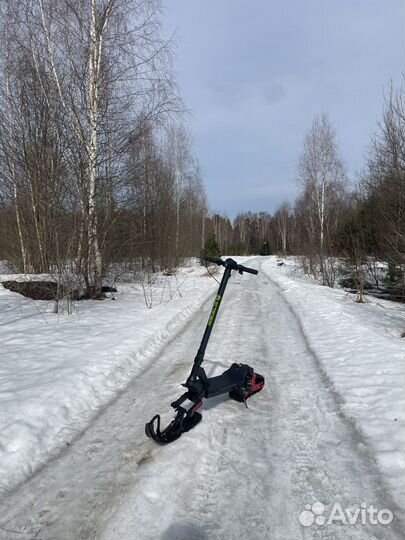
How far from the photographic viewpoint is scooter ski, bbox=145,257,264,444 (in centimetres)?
325

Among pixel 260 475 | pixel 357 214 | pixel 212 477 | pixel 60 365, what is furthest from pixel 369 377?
pixel 357 214

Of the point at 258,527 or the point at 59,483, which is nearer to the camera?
the point at 258,527

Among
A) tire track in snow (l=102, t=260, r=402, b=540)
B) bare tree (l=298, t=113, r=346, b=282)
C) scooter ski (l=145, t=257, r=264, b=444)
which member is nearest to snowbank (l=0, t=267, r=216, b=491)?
scooter ski (l=145, t=257, r=264, b=444)

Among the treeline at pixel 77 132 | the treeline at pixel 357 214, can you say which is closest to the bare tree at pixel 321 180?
the treeline at pixel 357 214

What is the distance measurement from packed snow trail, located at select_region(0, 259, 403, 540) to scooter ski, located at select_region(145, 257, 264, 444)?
0.35 ft

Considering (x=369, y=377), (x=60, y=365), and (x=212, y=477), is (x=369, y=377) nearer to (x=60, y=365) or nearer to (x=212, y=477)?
(x=212, y=477)

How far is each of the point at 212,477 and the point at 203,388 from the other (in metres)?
1.02

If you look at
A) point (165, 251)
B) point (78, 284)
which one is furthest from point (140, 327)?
point (165, 251)

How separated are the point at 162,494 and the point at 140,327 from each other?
17.3ft

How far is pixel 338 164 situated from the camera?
26.8m

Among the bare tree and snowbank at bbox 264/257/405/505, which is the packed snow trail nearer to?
snowbank at bbox 264/257/405/505

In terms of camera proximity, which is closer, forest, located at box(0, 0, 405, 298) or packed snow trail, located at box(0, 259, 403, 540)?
packed snow trail, located at box(0, 259, 403, 540)

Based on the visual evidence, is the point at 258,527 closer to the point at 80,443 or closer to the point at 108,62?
the point at 80,443

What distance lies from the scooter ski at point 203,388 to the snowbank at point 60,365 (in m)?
0.96
